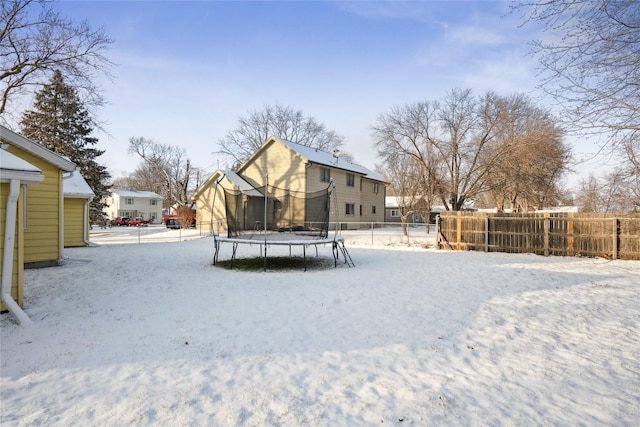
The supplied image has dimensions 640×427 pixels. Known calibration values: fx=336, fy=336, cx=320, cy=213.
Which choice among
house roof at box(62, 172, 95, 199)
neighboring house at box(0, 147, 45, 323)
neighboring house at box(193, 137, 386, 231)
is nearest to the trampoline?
neighboring house at box(0, 147, 45, 323)

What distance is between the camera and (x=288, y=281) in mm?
7430

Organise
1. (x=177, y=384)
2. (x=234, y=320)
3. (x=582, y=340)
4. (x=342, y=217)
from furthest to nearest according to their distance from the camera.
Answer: (x=342, y=217) < (x=234, y=320) < (x=582, y=340) < (x=177, y=384)

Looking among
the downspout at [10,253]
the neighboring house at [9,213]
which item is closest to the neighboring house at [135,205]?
the neighboring house at [9,213]

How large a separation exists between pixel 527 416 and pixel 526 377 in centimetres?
72

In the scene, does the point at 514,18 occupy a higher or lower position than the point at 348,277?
higher

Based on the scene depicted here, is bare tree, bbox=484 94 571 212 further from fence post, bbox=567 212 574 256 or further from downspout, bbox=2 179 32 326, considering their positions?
downspout, bbox=2 179 32 326

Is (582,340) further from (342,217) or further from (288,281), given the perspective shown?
(342,217)

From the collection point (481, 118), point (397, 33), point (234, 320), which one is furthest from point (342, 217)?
point (234, 320)

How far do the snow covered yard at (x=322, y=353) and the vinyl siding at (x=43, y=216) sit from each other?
215 centimetres

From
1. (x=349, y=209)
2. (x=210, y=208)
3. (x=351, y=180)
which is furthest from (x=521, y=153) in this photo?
(x=210, y=208)

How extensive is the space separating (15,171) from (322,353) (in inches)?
184

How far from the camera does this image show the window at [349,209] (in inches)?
1078

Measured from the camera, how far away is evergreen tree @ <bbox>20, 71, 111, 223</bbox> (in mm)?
21906

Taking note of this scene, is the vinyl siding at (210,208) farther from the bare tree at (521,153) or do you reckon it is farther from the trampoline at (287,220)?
the bare tree at (521,153)
